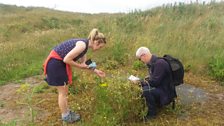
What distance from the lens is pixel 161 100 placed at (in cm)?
550

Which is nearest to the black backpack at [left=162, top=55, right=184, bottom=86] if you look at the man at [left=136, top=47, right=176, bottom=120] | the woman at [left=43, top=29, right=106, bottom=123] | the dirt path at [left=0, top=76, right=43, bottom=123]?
the man at [left=136, top=47, right=176, bottom=120]

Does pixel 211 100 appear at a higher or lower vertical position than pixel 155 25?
lower

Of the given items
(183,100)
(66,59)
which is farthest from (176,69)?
(66,59)

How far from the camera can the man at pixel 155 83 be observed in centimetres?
543

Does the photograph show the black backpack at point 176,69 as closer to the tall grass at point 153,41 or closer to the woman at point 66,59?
the woman at point 66,59

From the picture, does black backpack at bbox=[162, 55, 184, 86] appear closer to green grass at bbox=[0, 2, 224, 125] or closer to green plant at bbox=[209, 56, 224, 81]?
green grass at bbox=[0, 2, 224, 125]

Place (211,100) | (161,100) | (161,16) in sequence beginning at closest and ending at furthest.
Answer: (161,100) → (211,100) → (161,16)

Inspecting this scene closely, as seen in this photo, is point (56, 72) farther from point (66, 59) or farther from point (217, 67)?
point (217, 67)

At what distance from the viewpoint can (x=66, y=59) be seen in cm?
512

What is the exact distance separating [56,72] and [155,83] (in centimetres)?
147

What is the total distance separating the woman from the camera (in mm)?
5129

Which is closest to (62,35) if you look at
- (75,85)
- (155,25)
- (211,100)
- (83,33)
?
(83,33)

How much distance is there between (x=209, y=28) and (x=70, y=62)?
6.84m

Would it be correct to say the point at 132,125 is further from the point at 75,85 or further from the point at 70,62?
the point at 75,85
